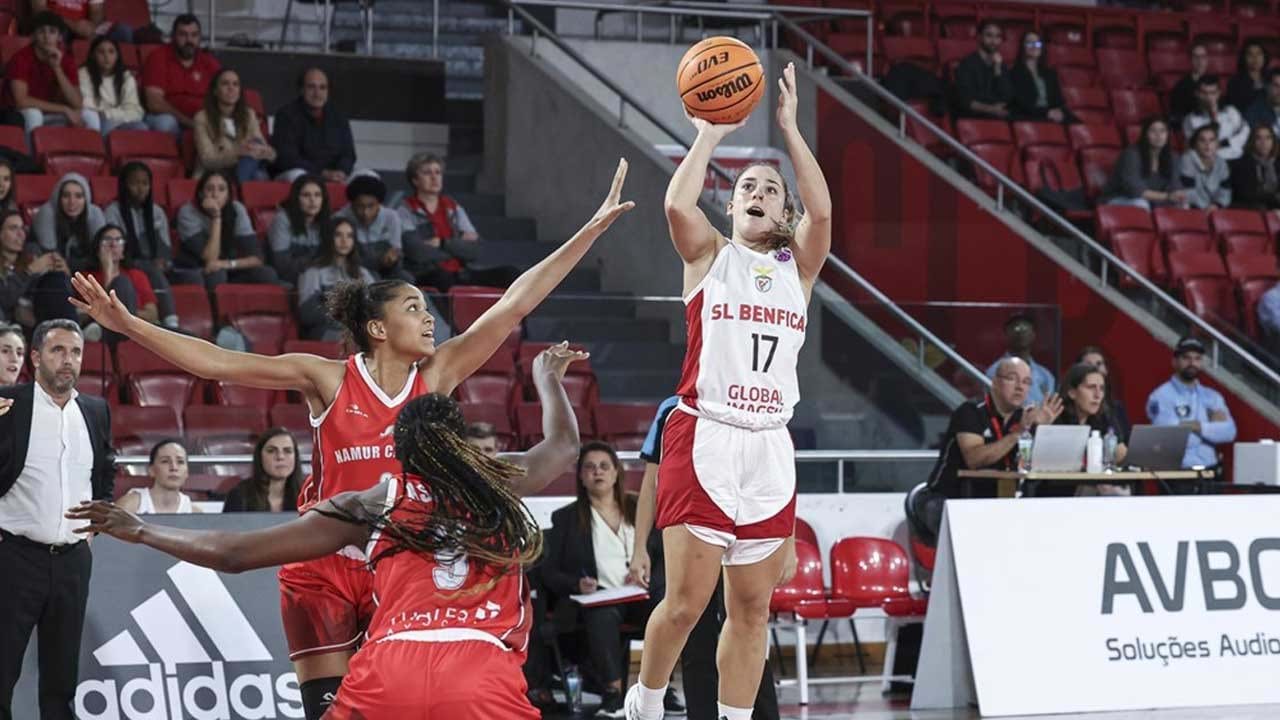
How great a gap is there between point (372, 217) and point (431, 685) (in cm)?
795

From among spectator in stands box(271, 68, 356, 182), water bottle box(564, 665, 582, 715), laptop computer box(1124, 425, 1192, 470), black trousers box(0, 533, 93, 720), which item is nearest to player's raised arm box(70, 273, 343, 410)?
black trousers box(0, 533, 93, 720)

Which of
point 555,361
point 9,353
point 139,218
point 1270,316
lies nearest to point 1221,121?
point 1270,316

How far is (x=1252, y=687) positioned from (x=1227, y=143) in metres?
7.85

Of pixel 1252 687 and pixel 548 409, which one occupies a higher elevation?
pixel 548 409

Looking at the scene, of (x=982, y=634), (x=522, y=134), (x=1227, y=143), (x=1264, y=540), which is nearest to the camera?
(x=982, y=634)

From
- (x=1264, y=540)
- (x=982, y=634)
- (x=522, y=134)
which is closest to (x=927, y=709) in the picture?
(x=982, y=634)

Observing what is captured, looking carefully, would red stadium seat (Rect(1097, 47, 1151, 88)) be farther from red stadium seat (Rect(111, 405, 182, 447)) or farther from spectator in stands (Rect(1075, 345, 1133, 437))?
red stadium seat (Rect(111, 405, 182, 447))

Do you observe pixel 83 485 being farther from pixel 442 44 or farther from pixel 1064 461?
pixel 442 44

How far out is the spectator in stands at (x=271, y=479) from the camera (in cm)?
870

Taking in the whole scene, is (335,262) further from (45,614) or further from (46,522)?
(45,614)

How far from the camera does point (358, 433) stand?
507 cm

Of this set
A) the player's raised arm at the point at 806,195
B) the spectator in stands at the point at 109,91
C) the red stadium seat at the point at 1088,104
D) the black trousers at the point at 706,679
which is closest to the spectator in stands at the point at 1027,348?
the black trousers at the point at 706,679

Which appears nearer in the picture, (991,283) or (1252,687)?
(1252,687)

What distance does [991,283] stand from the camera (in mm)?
13266
